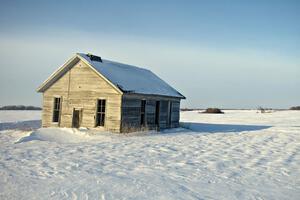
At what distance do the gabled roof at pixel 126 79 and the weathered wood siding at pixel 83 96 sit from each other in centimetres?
40

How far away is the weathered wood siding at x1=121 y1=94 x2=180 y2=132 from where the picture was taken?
67.5ft

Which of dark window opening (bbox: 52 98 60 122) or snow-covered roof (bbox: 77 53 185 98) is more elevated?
snow-covered roof (bbox: 77 53 185 98)

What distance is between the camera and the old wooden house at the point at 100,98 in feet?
67.3

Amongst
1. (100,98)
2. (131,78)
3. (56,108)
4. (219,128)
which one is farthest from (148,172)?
(219,128)

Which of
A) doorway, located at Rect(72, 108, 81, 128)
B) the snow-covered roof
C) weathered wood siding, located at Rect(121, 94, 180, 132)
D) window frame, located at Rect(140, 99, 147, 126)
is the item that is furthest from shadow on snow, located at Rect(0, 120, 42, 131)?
window frame, located at Rect(140, 99, 147, 126)

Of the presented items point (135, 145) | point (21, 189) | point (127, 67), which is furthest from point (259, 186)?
point (127, 67)

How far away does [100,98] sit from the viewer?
20906mm

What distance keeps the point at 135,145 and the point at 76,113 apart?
805 centimetres

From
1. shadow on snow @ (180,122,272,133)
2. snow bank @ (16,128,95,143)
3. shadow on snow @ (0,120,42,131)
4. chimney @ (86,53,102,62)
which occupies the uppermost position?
chimney @ (86,53,102,62)

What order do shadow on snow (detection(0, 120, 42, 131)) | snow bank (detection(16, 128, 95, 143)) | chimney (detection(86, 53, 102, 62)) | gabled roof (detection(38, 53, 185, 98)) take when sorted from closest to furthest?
1. snow bank (detection(16, 128, 95, 143))
2. gabled roof (detection(38, 53, 185, 98))
3. chimney (detection(86, 53, 102, 62))
4. shadow on snow (detection(0, 120, 42, 131))

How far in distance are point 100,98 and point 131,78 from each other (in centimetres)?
310

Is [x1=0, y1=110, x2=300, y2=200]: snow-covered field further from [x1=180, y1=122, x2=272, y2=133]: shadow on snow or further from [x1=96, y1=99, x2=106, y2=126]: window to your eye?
[x1=180, y1=122, x2=272, y2=133]: shadow on snow

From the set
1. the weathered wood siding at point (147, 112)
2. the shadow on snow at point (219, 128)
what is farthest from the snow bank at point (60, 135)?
the shadow on snow at point (219, 128)

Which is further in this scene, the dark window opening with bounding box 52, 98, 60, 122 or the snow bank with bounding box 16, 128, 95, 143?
the dark window opening with bounding box 52, 98, 60, 122
